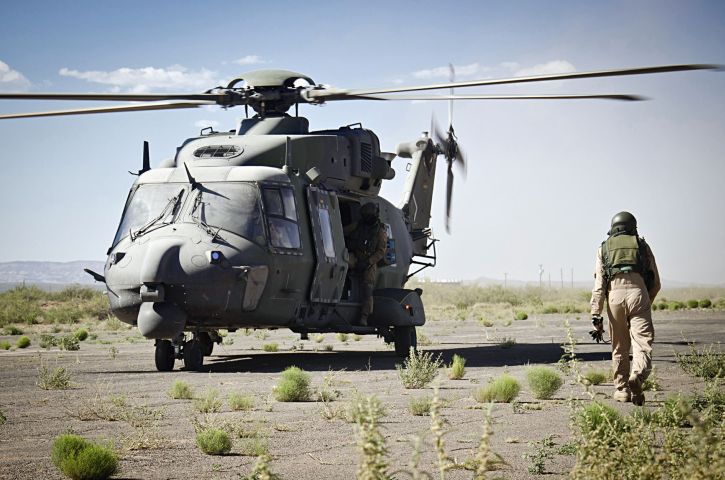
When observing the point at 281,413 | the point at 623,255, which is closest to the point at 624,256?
the point at 623,255

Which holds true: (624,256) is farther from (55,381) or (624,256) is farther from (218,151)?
(218,151)

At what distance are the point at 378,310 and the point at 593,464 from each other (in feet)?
47.3

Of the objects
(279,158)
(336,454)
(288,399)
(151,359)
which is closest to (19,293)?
(151,359)

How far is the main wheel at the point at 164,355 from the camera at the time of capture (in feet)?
54.9

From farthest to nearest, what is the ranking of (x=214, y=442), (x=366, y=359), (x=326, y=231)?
(x=366, y=359)
(x=326, y=231)
(x=214, y=442)

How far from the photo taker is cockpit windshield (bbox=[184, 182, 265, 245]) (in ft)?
51.8

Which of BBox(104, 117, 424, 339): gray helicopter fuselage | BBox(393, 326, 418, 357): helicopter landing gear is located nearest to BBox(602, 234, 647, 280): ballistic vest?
BBox(104, 117, 424, 339): gray helicopter fuselage

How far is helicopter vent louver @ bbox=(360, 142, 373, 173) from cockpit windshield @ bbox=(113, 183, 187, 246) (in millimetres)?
4494

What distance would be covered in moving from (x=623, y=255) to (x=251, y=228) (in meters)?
6.54

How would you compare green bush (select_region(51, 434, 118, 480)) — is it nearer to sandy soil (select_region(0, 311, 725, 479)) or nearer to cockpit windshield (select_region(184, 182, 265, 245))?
sandy soil (select_region(0, 311, 725, 479))

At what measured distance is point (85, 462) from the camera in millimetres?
7289

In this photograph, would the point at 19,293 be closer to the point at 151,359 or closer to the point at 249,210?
the point at 151,359

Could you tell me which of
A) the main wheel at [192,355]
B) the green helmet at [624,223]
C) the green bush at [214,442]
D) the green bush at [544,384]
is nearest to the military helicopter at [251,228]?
the main wheel at [192,355]

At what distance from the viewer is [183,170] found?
1683cm
